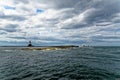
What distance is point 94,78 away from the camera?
1897cm

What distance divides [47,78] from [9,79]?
5368mm

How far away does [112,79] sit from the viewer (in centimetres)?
1859

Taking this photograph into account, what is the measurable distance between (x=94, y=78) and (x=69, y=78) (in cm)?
374

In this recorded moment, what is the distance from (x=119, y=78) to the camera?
18.9 meters

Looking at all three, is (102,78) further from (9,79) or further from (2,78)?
(2,78)

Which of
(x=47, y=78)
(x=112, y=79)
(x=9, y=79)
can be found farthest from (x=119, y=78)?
(x=9, y=79)

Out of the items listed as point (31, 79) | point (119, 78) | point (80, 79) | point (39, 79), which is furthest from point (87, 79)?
point (31, 79)

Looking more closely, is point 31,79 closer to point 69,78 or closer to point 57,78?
point 57,78

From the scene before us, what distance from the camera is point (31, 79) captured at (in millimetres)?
18219

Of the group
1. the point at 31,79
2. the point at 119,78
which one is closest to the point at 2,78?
the point at 31,79

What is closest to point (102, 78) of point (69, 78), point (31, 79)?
point (69, 78)

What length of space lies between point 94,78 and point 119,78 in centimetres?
368

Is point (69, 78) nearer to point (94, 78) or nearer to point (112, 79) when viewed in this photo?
point (94, 78)

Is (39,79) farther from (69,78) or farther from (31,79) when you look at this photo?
(69,78)
